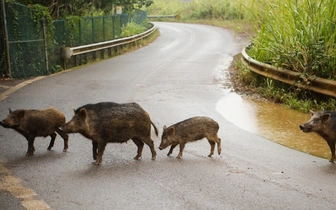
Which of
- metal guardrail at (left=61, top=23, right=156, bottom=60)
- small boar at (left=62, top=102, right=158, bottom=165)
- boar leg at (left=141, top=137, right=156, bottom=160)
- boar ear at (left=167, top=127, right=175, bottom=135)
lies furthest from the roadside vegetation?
metal guardrail at (left=61, top=23, right=156, bottom=60)

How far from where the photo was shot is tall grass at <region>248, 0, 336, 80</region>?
41.7 feet

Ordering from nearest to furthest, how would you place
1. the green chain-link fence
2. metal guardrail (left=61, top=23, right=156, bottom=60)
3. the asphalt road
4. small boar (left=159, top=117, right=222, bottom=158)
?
the asphalt road → small boar (left=159, top=117, right=222, bottom=158) → the green chain-link fence → metal guardrail (left=61, top=23, right=156, bottom=60)

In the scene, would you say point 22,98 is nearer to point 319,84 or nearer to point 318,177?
point 319,84

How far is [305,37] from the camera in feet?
43.6

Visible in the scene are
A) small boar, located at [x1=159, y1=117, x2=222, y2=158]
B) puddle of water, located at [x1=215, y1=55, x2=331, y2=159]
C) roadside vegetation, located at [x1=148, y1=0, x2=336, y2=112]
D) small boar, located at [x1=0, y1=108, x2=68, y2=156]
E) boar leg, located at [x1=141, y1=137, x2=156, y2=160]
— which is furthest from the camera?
roadside vegetation, located at [x1=148, y1=0, x2=336, y2=112]

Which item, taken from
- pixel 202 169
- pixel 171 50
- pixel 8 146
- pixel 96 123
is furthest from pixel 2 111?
pixel 171 50

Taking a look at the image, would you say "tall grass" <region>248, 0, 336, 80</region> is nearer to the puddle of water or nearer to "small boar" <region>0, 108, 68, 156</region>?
the puddle of water

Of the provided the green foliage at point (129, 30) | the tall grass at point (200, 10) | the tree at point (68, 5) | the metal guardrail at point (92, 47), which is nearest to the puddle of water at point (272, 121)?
the metal guardrail at point (92, 47)

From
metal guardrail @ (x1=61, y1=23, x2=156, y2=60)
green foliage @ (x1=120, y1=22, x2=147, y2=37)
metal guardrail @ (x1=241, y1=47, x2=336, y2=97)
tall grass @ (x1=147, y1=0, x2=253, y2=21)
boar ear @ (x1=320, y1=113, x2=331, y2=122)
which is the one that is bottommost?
tall grass @ (x1=147, y1=0, x2=253, y2=21)

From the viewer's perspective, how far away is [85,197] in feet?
22.2

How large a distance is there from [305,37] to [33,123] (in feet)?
23.8

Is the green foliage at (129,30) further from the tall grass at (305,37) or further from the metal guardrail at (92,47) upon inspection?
the tall grass at (305,37)

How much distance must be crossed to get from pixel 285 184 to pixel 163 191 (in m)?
1.66

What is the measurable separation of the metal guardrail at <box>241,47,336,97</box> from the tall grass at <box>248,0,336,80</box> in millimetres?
186
